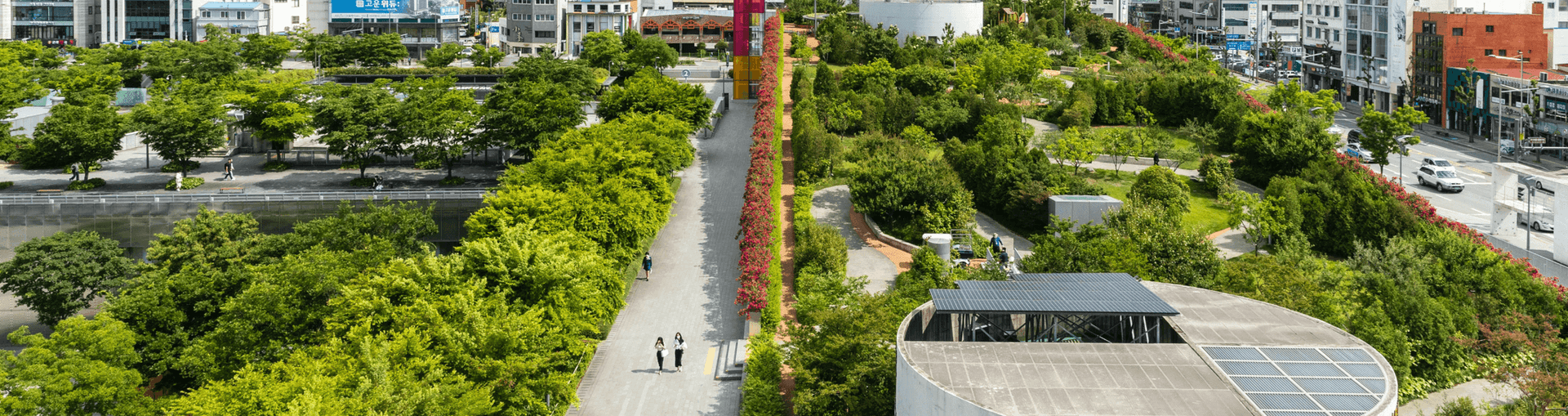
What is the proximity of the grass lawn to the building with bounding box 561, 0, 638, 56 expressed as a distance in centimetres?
9076

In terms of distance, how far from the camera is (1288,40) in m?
146

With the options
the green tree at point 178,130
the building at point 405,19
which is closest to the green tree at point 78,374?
the green tree at point 178,130

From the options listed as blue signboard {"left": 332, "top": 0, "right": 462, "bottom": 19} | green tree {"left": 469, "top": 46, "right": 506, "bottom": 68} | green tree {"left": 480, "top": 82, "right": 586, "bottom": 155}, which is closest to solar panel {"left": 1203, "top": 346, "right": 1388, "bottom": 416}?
green tree {"left": 480, "top": 82, "right": 586, "bottom": 155}

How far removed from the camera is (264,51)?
114750 millimetres

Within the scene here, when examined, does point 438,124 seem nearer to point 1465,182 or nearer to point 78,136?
point 78,136

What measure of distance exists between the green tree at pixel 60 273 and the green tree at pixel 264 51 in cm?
7285

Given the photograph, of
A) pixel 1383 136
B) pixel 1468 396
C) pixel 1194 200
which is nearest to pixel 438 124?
pixel 1194 200

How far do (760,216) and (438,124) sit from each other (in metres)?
26.7

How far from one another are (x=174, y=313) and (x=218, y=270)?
265cm

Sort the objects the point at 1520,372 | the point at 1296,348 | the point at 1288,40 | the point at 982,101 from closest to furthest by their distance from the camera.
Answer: the point at 1296,348, the point at 1520,372, the point at 982,101, the point at 1288,40

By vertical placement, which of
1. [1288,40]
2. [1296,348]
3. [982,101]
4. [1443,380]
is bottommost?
[1443,380]

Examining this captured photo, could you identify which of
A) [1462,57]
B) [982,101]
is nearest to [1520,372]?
[982,101]

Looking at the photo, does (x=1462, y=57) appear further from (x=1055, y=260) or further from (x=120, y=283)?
(x=120, y=283)

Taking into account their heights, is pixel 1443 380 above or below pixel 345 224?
below
